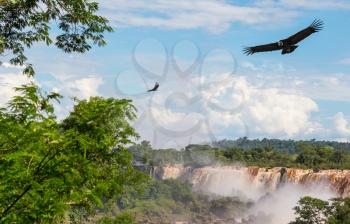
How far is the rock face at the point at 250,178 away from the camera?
324 ft

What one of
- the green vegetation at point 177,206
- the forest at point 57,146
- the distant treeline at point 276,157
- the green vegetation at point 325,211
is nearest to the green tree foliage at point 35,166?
the forest at point 57,146

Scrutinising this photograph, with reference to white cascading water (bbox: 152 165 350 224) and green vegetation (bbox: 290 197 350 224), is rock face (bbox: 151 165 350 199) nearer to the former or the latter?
white cascading water (bbox: 152 165 350 224)

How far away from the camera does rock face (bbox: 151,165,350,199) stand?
→ 9888 cm

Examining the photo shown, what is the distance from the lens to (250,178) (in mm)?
138500

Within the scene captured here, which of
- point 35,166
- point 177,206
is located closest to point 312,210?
point 35,166

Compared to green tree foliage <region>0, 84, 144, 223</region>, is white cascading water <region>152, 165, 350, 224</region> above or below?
below

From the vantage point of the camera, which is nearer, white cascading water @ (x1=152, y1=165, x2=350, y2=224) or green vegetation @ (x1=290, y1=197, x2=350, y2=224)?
green vegetation @ (x1=290, y1=197, x2=350, y2=224)

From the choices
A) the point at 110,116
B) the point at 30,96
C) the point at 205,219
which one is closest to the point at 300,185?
the point at 205,219

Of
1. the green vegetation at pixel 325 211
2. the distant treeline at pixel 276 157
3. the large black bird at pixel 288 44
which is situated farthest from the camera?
the distant treeline at pixel 276 157

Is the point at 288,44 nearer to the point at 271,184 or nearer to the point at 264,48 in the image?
the point at 264,48

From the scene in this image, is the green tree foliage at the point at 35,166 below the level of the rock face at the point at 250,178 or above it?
above

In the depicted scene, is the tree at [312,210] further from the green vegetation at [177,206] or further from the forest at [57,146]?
the green vegetation at [177,206]

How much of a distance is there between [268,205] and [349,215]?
228ft

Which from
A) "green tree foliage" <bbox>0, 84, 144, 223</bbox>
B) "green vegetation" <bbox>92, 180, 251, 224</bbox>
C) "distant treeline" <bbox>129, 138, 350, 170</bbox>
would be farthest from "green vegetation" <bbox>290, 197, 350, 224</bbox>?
"green vegetation" <bbox>92, 180, 251, 224</bbox>
